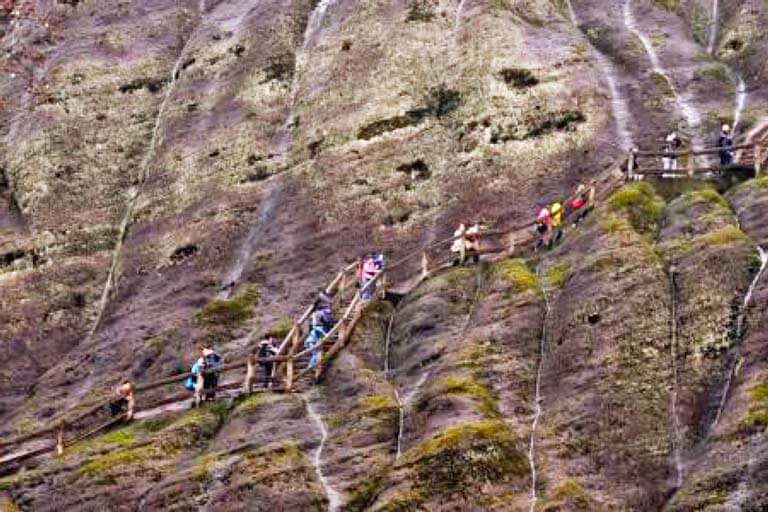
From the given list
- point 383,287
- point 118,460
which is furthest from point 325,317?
point 118,460

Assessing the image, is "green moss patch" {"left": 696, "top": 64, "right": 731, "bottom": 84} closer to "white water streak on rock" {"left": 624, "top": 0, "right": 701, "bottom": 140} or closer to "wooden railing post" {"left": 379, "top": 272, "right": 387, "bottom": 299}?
"white water streak on rock" {"left": 624, "top": 0, "right": 701, "bottom": 140}

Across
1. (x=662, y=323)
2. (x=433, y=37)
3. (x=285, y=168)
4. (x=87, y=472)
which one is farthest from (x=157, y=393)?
(x=433, y=37)

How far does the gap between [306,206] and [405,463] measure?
2232 cm

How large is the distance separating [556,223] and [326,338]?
9392mm

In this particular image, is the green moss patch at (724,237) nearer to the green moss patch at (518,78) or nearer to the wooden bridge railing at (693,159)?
the wooden bridge railing at (693,159)

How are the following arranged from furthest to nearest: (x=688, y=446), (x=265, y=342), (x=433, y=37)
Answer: (x=433, y=37)
(x=265, y=342)
(x=688, y=446)

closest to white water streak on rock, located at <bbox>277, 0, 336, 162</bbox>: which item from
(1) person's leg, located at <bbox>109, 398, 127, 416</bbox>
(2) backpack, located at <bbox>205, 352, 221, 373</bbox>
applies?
(2) backpack, located at <bbox>205, 352, 221, 373</bbox>

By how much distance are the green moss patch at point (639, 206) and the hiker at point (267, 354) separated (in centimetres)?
1186

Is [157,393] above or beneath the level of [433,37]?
beneath

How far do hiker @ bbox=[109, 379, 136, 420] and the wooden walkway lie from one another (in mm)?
312

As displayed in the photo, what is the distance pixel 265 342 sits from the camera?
4344cm

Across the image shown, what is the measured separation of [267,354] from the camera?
43.4 meters

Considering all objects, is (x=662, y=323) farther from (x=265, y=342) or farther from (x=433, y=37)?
(x=433, y=37)

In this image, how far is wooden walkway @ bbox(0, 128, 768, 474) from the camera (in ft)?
135
